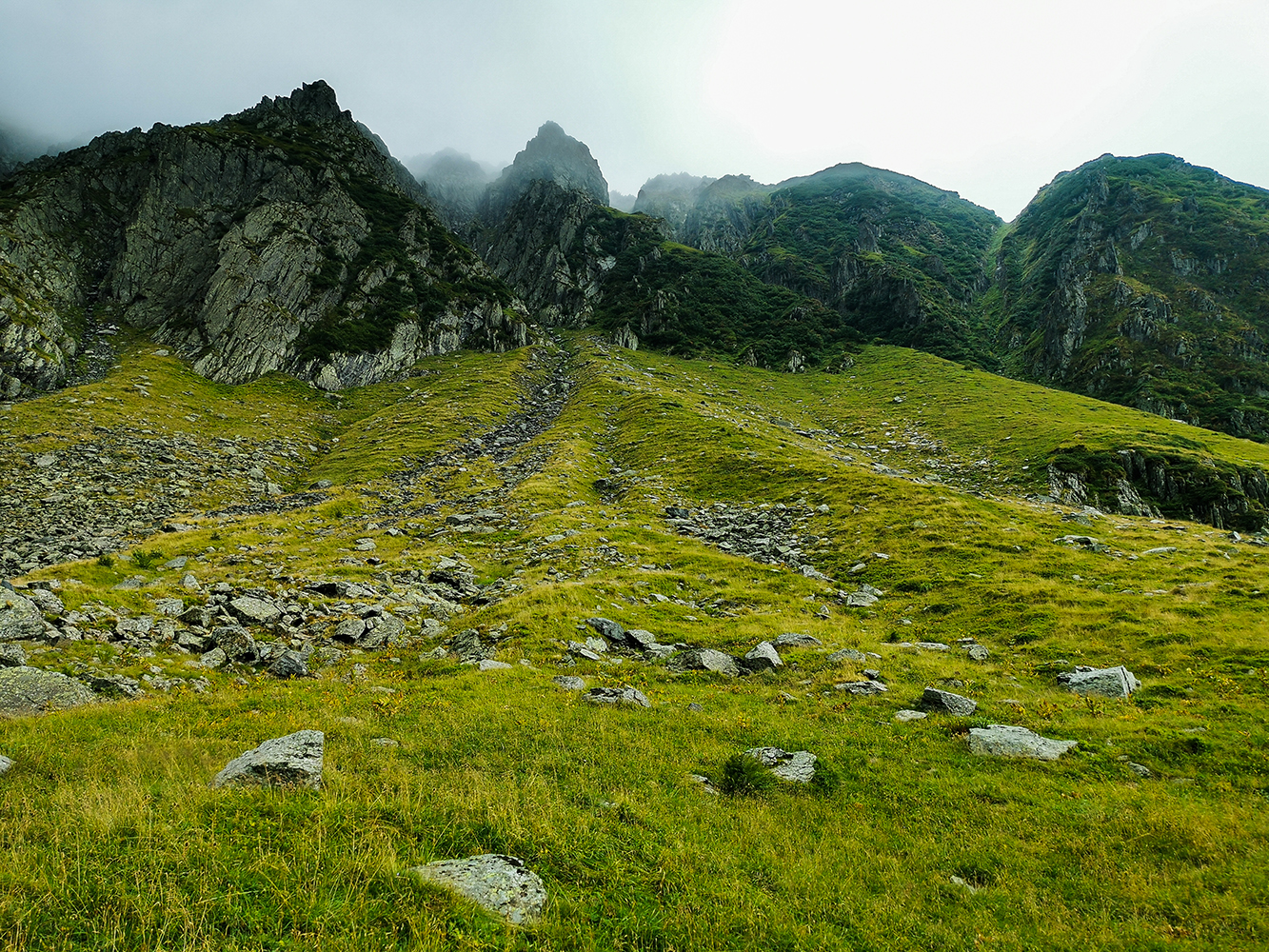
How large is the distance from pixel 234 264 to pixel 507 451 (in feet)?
213

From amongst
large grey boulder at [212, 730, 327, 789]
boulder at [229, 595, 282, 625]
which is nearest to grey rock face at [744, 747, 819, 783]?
large grey boulder at [212, 730, 327, 789]

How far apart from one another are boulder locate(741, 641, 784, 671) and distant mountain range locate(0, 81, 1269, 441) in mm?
75717

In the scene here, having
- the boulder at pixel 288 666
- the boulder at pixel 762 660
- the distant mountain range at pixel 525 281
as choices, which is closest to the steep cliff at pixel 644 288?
the distant mountain range at pixel 525 281

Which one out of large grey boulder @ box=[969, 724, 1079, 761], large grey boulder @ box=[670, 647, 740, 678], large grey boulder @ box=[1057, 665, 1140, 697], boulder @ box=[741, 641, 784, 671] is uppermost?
large grey boulder @ box=[1057, 665, 1140, 697]

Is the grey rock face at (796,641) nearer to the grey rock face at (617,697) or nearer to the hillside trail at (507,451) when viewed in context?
the grey rock face at (617,697)

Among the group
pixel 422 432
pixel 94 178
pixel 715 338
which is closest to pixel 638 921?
pixel 422 432

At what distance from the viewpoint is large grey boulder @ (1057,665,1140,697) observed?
41.9 ft

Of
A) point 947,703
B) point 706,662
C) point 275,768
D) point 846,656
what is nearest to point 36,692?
point 275,768

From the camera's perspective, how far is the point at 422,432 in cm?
5981

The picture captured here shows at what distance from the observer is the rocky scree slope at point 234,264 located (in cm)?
7419

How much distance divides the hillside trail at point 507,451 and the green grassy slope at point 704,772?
39.2 feet

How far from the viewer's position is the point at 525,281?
558 ft

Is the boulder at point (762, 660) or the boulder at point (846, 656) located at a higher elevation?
the boulder at point (846, 656)

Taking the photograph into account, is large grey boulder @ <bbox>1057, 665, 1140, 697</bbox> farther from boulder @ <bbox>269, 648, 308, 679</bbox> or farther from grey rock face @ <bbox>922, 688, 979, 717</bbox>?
boulder @ <bbox>269, 648, 308, 679</bbox>
